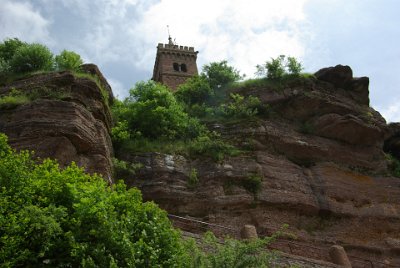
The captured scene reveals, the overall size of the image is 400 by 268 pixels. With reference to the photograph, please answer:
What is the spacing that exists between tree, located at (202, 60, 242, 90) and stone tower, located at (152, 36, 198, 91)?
13.7 meters

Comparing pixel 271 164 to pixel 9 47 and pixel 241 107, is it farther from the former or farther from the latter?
pixel 9 47

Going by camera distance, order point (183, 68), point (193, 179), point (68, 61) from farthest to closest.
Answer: point (183, 68) → point (68, 61) → point (193, 179)

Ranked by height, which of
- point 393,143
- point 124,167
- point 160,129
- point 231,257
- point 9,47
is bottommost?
point 231,257

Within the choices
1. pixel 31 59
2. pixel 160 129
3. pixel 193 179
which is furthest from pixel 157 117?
pixel 31 59

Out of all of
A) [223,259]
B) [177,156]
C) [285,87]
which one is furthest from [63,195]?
[285,87]

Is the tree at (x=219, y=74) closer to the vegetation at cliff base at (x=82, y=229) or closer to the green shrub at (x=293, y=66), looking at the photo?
the green shrub at (x=293, y=66)

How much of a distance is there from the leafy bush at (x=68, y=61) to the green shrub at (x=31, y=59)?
0.51 meters

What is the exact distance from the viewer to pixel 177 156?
76.5 feet

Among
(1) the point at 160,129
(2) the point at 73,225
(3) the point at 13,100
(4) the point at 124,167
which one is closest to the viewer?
(2) the point at 73,225

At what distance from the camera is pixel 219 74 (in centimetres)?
3166

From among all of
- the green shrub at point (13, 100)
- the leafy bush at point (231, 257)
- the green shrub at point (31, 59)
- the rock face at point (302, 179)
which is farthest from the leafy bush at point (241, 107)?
the leafy bush at point (231, 257)

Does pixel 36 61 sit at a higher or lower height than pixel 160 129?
higher

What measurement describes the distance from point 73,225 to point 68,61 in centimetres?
1490

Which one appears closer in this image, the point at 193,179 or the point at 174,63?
the point at 193,179
